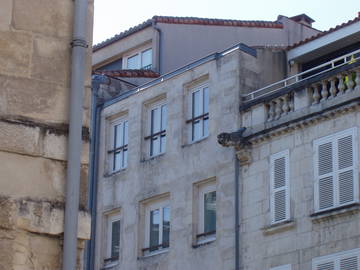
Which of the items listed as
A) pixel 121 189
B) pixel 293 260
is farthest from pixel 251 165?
pixel 121 189

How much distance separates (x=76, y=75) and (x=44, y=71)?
240 mm

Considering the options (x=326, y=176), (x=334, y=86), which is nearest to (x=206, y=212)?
(x=326, y=176)

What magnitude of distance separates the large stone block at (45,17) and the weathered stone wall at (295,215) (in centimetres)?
1656

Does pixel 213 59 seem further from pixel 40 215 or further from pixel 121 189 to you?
pixel 40 215

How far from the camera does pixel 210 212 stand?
93.0ft

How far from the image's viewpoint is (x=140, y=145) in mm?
31031

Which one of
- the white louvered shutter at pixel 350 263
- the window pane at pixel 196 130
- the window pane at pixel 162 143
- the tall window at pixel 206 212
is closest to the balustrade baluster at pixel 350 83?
the white louvered shutter at pixel 350 263

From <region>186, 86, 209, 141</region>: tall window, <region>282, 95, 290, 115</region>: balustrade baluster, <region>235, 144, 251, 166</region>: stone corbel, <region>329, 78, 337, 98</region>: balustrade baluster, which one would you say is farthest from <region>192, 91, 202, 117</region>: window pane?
<region>329, 78, 337, 98</region>: balustrade baluster

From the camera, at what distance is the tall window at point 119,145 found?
3187 centimetres

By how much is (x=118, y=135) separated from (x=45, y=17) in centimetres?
2426

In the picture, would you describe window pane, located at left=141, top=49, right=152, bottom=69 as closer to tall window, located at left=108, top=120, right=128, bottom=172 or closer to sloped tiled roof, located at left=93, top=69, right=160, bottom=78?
sloped tiled roof, located at left=93, top=69, right=160, bottom=78

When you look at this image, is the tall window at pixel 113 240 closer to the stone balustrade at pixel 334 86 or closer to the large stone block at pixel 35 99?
the stone balustrade at pixel 334 86

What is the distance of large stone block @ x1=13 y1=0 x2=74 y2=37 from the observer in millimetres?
8117

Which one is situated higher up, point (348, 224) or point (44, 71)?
point (348, 224)
